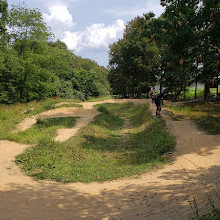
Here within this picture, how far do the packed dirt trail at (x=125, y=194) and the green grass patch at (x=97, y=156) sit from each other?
48 cm

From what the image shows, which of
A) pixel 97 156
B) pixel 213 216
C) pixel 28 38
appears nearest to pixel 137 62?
pixel 28 38

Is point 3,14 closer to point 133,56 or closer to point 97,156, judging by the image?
point 133,56

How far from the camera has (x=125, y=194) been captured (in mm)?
5527

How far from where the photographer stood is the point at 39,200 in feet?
16.7

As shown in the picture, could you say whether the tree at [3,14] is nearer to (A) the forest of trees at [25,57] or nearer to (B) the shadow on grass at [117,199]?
(A) the forest of trees at [25,57]

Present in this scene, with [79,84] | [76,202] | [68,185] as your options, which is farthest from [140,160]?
[79,84]

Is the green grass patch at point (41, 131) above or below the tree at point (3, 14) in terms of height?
below

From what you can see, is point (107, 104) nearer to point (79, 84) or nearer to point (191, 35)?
point (79, 84)

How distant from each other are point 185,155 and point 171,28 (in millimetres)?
8522

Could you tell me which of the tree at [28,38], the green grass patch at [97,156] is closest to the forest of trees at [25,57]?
the tree at [28,38]

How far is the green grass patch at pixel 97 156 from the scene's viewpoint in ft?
23.6

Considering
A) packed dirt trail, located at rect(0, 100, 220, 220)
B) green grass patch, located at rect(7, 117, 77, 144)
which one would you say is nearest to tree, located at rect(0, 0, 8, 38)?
green grass patch, located at rect(7, 117, 77, 144)

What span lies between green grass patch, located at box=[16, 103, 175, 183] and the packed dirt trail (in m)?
0.48

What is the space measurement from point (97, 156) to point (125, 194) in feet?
12.9
